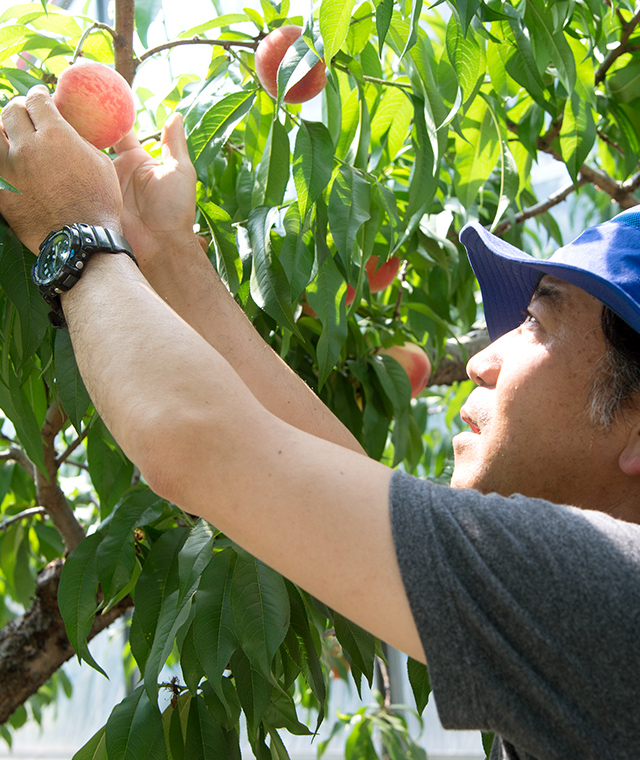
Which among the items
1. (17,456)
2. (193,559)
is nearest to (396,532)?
(193,559)

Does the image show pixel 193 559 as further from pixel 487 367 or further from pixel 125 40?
pixel 125 40

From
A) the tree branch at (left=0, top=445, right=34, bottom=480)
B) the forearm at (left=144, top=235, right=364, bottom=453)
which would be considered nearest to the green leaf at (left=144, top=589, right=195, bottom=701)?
the forearm at (left=144, top=235, right=364, bottom=453)

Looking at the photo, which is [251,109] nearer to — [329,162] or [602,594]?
[329,162]

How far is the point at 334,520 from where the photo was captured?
47 cm

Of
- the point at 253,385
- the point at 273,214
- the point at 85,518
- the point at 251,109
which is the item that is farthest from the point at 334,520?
the point at 85,518

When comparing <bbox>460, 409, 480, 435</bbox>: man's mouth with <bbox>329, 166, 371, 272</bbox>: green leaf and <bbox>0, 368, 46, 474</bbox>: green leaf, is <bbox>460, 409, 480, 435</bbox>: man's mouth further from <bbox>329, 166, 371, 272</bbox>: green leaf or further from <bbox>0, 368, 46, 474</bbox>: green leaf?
<bbox>0, 368, 46, 474</bbox>: green leaf

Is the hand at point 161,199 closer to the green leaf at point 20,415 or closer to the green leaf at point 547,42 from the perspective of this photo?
the green leaf at point 20,415

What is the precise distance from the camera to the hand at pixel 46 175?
619 millimetres

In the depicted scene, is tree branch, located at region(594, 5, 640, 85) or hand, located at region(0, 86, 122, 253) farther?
tree branch, located at region(594, 5, 640, 85)

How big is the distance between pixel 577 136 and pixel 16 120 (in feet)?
2.21

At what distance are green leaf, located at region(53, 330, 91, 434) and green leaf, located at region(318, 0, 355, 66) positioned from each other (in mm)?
343

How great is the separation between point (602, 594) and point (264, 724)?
0.49 meters

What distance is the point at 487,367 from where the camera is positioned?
2.32 feet

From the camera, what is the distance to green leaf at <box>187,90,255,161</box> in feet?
2.69
